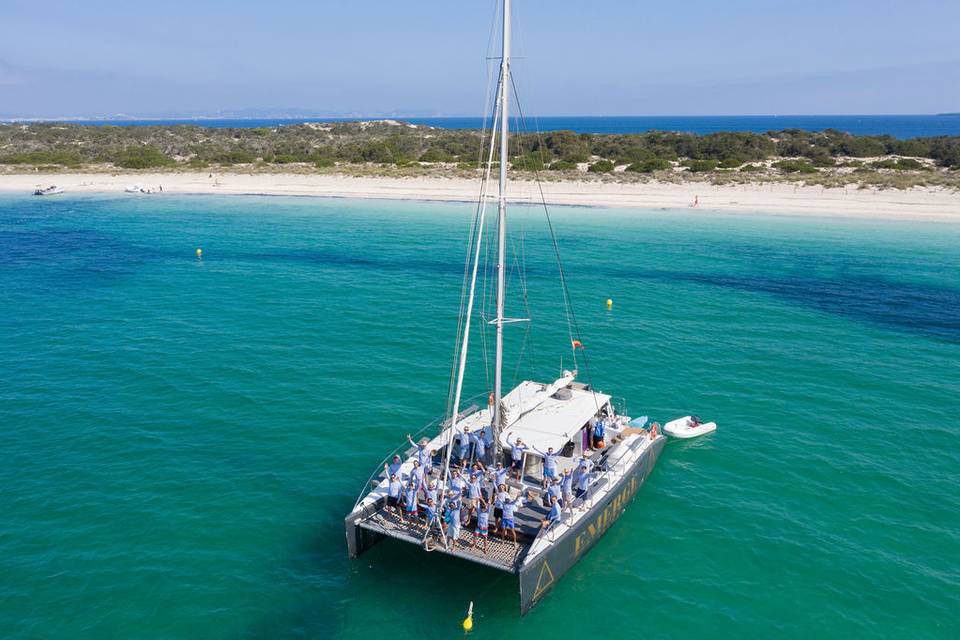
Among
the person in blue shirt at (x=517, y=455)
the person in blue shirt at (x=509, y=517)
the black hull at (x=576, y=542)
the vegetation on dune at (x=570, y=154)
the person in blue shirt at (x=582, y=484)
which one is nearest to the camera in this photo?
the black hull at (x=576, y=542)

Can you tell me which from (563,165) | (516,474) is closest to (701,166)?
(563,165)

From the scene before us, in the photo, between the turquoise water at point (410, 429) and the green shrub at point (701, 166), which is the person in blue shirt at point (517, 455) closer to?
the turquoise water at point (410, 429)

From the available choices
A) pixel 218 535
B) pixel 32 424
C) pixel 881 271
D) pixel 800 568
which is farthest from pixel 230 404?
pixel 881 271

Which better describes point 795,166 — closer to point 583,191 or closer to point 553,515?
point 583,191

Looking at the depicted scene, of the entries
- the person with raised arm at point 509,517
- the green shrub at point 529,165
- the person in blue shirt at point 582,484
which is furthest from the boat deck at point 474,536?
the green shrub at point 529,165

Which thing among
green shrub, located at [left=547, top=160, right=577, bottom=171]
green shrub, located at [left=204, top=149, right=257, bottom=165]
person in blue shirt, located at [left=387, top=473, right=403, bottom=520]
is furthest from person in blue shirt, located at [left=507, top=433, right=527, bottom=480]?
green shrub, located at [left=204, top=149, right=257, bottom=165]

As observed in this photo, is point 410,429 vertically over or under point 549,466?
under
